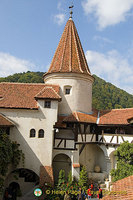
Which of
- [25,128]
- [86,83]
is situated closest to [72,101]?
[86,83]

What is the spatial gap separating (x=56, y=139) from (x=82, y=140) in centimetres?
236

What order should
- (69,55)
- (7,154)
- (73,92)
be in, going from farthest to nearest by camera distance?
(69,55), (73,92), (7,154)

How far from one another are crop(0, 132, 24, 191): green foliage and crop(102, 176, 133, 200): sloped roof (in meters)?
8.84

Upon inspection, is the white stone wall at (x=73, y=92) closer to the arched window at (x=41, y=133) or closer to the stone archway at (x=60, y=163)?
the arched window at (x=41, y=133)

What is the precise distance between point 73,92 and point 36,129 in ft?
17.6

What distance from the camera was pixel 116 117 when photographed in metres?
17.9

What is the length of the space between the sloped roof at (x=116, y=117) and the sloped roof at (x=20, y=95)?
208 inches

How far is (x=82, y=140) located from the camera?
54.7 ft

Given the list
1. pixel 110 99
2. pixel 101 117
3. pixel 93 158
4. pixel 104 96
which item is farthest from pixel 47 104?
pixel 110 99

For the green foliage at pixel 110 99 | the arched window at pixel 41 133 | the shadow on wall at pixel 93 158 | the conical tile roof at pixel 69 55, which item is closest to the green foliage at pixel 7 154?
the arched window at pixel 41 133

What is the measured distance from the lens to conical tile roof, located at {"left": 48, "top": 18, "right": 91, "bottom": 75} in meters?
18.8

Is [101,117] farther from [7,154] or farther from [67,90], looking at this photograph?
[7,154]

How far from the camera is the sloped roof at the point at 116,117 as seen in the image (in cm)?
1705

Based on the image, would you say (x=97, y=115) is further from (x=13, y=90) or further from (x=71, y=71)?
(x=13, y=90)
